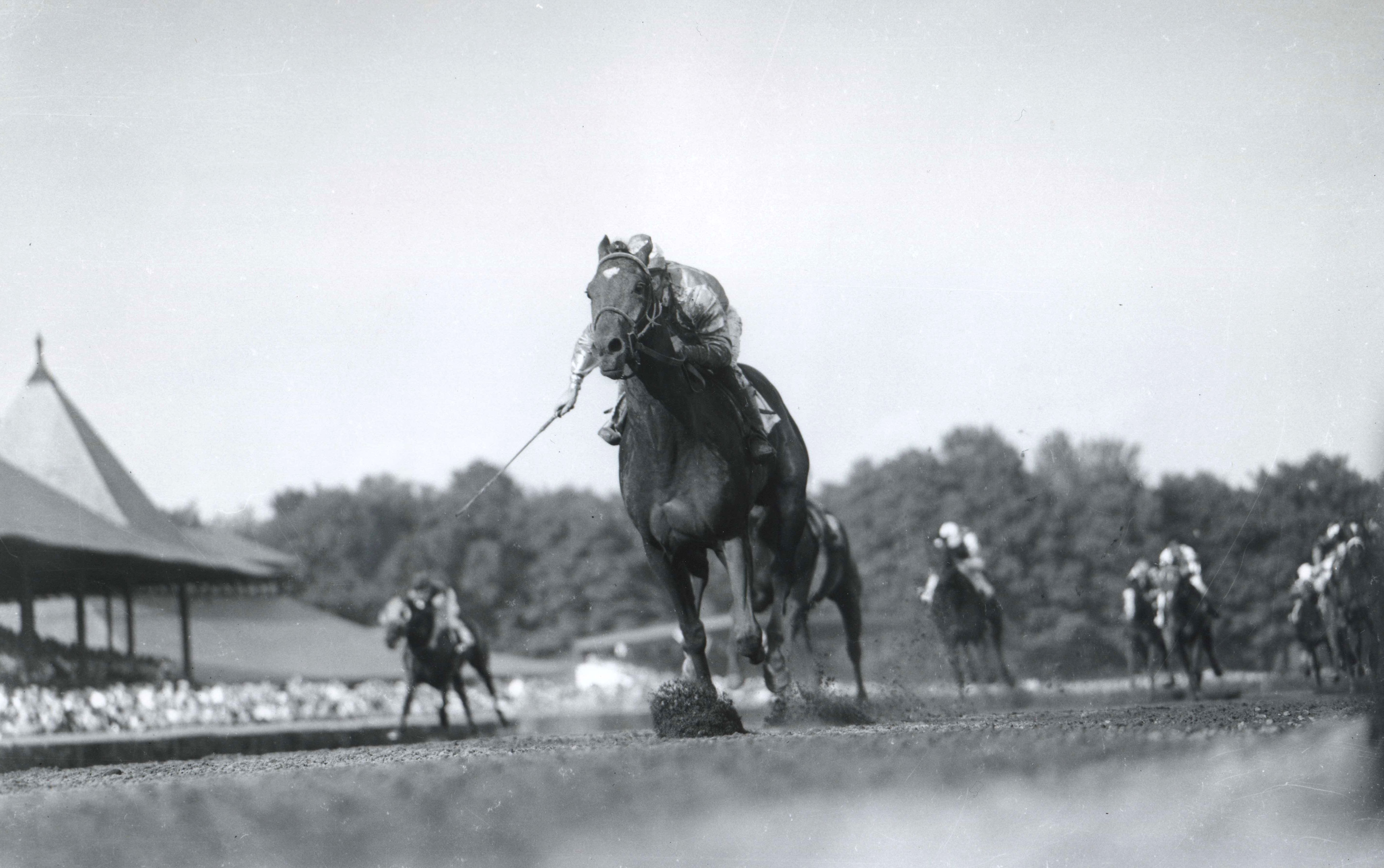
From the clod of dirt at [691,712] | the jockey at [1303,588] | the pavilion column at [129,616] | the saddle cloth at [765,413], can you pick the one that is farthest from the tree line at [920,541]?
the clod of dirt at [691,712]

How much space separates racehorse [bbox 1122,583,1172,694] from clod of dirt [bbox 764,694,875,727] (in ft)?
38.0

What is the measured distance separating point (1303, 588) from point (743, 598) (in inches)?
581

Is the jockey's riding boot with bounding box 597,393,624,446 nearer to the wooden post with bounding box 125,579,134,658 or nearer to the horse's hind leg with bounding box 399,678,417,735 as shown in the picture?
the horse's hind leg with bounding box 399,678,417,735

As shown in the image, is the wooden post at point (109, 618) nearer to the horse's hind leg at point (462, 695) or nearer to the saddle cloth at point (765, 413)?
the horse's hind leg at point (462, 695)

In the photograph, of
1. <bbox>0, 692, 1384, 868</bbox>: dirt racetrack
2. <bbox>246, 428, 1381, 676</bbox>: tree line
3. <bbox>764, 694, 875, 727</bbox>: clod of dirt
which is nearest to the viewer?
<bbox>0, 692, 1384, 868</bbox>: dirt racetrack

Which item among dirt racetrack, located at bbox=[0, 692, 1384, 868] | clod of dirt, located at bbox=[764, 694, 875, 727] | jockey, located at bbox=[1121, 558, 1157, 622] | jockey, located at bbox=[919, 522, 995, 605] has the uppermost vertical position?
jockey, located at bbox=[919, 522, 995, 605]

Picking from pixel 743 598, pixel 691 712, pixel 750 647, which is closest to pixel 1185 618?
pixel 743 598

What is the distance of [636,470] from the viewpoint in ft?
28.0

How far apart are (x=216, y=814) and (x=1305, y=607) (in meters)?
17.1

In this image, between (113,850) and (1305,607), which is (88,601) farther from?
(113,850)

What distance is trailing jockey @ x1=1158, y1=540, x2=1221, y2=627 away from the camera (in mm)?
19641

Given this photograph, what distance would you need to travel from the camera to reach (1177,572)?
19656 millimetres

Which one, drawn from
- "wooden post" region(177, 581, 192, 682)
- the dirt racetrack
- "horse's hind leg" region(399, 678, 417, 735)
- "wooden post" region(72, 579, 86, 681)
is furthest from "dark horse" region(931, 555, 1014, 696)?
"wooden post" region(177, 581, 192, 682)

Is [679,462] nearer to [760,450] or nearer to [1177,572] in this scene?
[760,450]
